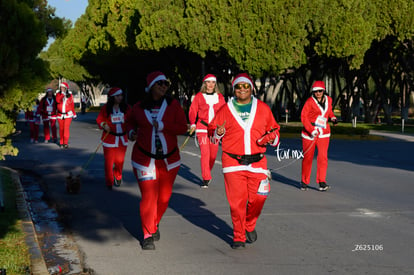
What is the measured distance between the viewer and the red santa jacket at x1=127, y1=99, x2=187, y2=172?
8.16 meters

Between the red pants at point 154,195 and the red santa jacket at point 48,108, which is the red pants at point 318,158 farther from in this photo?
the red santa jacket at point 48,108

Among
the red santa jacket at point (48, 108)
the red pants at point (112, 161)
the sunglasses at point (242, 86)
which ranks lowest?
the red pants at point (112, 161)

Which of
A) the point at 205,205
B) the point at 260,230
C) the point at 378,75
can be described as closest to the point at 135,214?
the point at 205,205

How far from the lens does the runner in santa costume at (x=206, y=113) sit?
13016 millimetres

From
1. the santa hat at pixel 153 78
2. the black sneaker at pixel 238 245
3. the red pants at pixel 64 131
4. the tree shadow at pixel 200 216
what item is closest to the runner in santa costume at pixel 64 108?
the red pants at pixel 64 131

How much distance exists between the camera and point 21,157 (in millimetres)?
19469

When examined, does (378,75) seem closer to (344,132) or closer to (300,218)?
(344,132)

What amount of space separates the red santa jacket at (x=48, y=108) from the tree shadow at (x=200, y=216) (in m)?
13.1

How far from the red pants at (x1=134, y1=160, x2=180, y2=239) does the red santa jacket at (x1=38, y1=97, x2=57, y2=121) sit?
16.7 meters

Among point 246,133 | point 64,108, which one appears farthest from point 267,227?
point 64,108

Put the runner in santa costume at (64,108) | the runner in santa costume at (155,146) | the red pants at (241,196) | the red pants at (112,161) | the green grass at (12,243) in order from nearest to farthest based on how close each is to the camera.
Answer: the green grass at (12,243) < the red pants at (241,196) < the runner in santa costume at (155,146) < the red pants at (112,161) < the runner in santa costume at (64,108)

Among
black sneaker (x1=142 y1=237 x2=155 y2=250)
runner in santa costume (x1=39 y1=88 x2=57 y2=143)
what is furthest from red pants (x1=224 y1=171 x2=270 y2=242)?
runner in santa costume (x1=39 y1=88 x2=57 y2=143)

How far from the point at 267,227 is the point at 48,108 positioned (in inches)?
654

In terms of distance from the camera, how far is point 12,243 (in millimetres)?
7898
